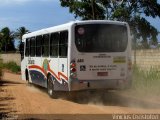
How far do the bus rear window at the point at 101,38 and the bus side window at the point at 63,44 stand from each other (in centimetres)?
55

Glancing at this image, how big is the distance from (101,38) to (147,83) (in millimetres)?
4872

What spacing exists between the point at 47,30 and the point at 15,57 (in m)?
37.2

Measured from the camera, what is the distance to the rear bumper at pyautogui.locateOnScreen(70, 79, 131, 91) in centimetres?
1557

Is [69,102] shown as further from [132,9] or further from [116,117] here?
[132,9]

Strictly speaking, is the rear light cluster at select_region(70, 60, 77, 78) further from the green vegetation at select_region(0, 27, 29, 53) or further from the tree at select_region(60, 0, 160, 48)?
the green vegetation at select_region(0, 27, 29, 53)

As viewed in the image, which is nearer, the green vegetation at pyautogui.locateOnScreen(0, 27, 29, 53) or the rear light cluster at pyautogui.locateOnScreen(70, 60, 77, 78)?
the rear light cluster at pyautogui.locateOnScreen(70, 60, 77, 78)

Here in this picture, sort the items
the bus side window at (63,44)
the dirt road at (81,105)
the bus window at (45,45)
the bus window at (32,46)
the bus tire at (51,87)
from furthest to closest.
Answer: the bus window at (32,46), the bus window at (45,45), the bus tire at (51,87), the bus side window at (63,44), the dirt road at (81,105)

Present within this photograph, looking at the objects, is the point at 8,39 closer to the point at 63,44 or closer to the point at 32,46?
the point at 32,46

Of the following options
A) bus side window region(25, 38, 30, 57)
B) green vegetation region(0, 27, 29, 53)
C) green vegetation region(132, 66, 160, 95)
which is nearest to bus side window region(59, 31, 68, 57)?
green vegetation region(132, 66, 160, 95)

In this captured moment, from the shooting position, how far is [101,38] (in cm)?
1609

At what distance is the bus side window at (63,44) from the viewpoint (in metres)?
16.2

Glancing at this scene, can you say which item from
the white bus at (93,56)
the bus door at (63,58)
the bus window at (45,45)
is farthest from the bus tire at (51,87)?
the bus door at (63,58)

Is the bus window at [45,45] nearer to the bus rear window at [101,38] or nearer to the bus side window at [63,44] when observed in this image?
the bus side window at [63,44]

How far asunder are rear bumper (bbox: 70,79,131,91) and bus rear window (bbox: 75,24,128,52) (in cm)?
111
